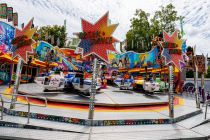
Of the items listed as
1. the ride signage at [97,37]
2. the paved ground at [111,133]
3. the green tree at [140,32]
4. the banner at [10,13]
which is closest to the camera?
the paved ground at [111,133]

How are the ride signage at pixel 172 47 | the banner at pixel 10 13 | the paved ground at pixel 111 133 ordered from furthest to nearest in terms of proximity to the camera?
1. the banner at pixel 10 13
2. the ride signage at pixel 172 47
3. the paved ground at pixel 111 133

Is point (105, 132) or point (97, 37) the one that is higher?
point (97, 37)

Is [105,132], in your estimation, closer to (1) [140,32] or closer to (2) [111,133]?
(2) [111,133]

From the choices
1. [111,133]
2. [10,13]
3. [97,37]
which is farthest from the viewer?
[10,13]

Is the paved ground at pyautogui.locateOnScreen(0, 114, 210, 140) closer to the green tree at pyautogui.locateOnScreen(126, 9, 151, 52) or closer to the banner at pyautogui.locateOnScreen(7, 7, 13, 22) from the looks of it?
the banner at pyautogui.locateOnScreen(7, 7, 13, 22)

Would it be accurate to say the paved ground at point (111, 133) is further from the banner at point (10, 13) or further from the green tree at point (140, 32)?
the green tree at point (140, 32)

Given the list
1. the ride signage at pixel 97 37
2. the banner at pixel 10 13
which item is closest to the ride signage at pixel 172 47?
the ride signage at pixel 97 37

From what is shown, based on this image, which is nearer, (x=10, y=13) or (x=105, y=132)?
(x=105, y=132)

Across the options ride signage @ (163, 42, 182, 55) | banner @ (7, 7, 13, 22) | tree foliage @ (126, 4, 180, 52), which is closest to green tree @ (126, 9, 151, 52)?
tree foliage @ (126, 4, 180, 52)

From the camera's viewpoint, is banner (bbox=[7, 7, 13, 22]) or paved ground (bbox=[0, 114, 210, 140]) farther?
banner (bbox=[7, 7, 13, 22])

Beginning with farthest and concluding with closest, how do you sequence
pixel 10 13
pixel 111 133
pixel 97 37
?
pixel 10 13 < pixel 97 37 < pixel 111 133

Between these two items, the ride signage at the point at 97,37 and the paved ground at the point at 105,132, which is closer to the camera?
the paved ground at the point at 105,132

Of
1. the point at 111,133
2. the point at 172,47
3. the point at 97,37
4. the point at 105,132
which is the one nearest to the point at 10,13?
the point at 97,37

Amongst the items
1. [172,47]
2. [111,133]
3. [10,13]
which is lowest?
[111,133]
